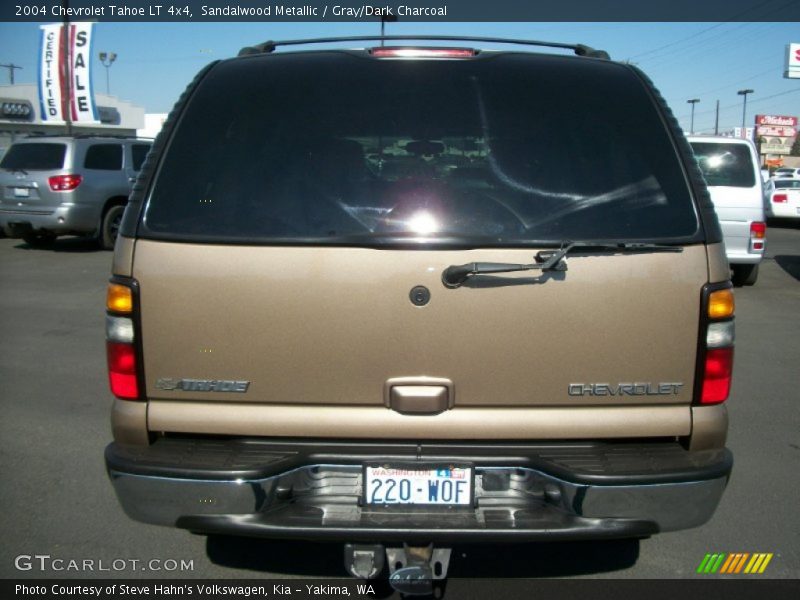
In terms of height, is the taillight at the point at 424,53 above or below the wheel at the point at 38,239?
above

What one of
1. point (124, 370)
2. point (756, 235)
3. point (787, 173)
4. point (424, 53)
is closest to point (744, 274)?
point (756, 235)

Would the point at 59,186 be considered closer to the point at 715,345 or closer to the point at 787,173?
the point at 715,345

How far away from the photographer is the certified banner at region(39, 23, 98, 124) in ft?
74.6

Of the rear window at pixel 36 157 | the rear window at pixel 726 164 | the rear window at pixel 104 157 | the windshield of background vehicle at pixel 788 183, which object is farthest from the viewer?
the windshield of background vehicle at pixel 788 183

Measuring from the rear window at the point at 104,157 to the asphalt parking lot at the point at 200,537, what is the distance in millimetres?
7448

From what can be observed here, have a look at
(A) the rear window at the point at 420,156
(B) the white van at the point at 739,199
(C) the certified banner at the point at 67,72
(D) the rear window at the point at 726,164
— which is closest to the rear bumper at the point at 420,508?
(A) the rear window at the point at 420,156

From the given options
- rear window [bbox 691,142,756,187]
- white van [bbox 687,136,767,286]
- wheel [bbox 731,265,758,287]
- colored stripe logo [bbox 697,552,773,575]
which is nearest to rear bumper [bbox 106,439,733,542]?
colored stripe logo [bbox 697,552,773,575]

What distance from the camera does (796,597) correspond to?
3188 mm

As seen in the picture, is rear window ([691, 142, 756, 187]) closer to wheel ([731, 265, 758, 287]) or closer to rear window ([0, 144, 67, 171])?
wheel ([731, 265, 758, 287])

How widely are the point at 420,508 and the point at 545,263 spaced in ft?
2.98

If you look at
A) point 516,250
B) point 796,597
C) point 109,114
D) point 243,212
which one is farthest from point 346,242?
point 109,114

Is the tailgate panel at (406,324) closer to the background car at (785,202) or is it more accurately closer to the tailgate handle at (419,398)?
the tailgate handle at (419,398)

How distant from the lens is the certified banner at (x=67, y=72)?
74.6ft
